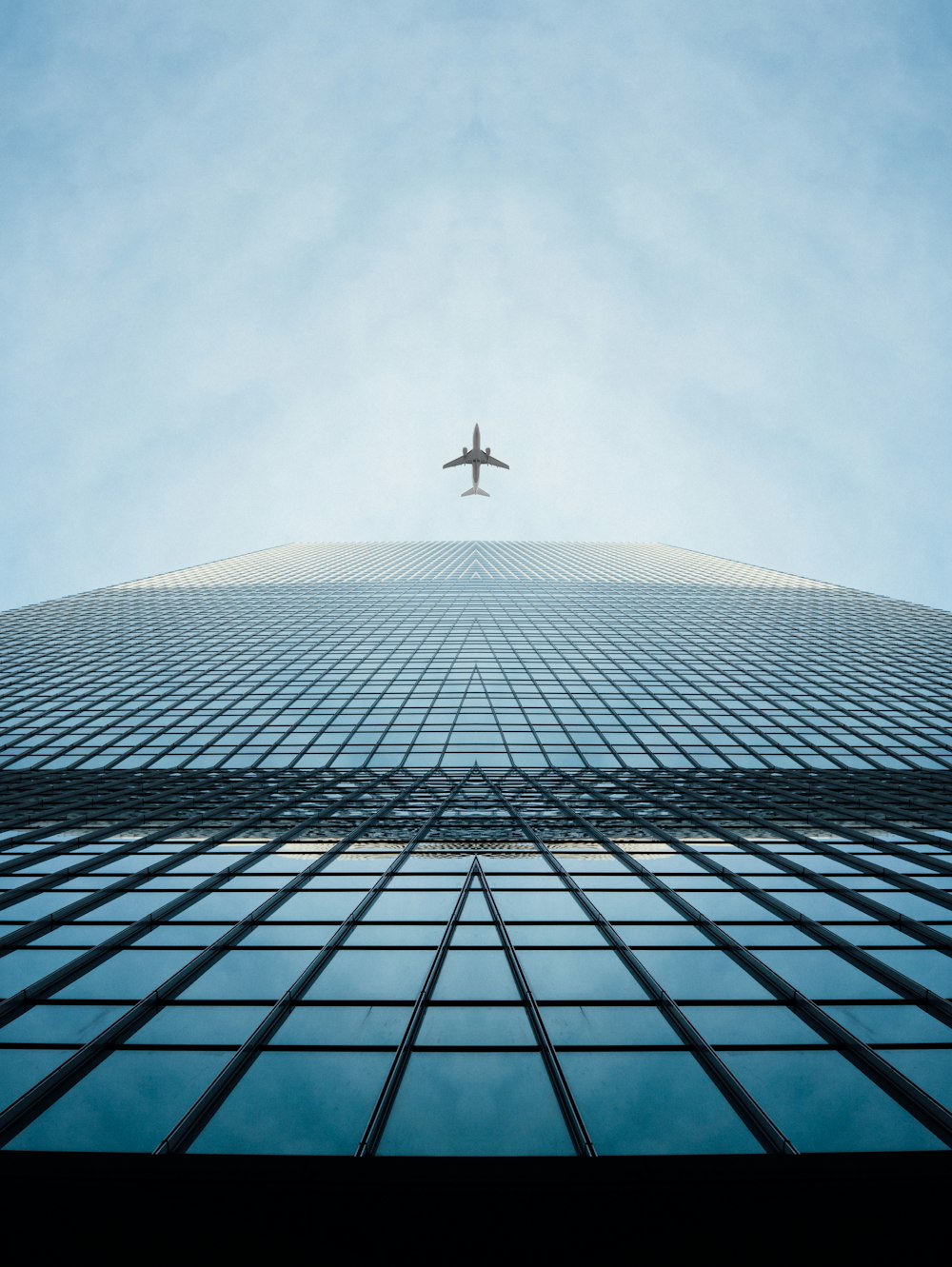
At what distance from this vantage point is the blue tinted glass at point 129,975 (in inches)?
439

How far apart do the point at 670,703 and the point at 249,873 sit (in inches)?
1258

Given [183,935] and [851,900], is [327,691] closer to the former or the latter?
[183,935]

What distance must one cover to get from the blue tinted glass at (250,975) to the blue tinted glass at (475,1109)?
2856mm

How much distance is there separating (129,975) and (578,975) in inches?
253

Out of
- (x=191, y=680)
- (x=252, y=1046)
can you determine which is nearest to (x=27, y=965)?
(x=252, y=1046)

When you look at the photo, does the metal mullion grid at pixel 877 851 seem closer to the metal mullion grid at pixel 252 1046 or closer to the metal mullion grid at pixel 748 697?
the metal mullion grid at pixel 252 1046

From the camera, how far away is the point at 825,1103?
8531mm

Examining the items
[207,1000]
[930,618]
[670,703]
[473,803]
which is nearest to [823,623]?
[930,618]

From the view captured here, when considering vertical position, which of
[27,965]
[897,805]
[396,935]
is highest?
[27,965]

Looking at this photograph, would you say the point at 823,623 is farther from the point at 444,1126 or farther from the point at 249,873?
the point at 444,1126

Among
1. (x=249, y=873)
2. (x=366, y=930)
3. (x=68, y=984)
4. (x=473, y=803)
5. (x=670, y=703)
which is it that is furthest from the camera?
(x=670, y=703)

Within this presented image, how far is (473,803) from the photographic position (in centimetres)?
2631

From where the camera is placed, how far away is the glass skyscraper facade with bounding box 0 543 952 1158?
8469mm

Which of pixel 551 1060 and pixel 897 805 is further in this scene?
pixel 897 805
